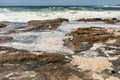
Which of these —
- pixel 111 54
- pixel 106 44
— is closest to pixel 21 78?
pixel 111 54

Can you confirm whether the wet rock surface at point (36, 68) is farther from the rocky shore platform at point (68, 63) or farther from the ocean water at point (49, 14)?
the ocean water at point (49, 14)

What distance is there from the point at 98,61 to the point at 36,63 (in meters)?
1.67

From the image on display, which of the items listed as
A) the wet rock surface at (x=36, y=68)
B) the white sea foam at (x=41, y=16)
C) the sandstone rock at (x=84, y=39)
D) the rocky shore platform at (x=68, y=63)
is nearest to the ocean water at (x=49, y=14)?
the white sea foam at (x=41, y=16)

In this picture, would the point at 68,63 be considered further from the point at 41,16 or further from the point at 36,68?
the point at 41,16

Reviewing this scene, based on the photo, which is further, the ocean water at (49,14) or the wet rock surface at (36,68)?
the ocean water at (49,14)

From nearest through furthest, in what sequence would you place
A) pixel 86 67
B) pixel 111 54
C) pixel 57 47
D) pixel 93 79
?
pixel 93 79 → pixel 86 67 → pixel 111 54 → pixel 57 47

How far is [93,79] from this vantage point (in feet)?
21.2

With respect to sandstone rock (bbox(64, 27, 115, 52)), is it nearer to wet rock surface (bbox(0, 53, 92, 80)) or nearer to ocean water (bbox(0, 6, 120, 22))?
wet rock surface (bbox(0, 53, 92, 80))

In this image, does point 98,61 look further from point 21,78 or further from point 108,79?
point 21,78

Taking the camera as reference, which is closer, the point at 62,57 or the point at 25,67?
the point at 25,67

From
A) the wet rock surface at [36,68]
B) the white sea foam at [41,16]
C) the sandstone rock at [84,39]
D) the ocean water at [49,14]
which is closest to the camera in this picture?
the wet rock surface at [36,68]

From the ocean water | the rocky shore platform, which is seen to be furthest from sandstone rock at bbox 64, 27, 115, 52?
the ocean water

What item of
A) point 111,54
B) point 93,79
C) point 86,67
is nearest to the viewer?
point 93,79

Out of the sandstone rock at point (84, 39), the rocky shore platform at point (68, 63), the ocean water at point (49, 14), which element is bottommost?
the ocean water at point (49, 14)
